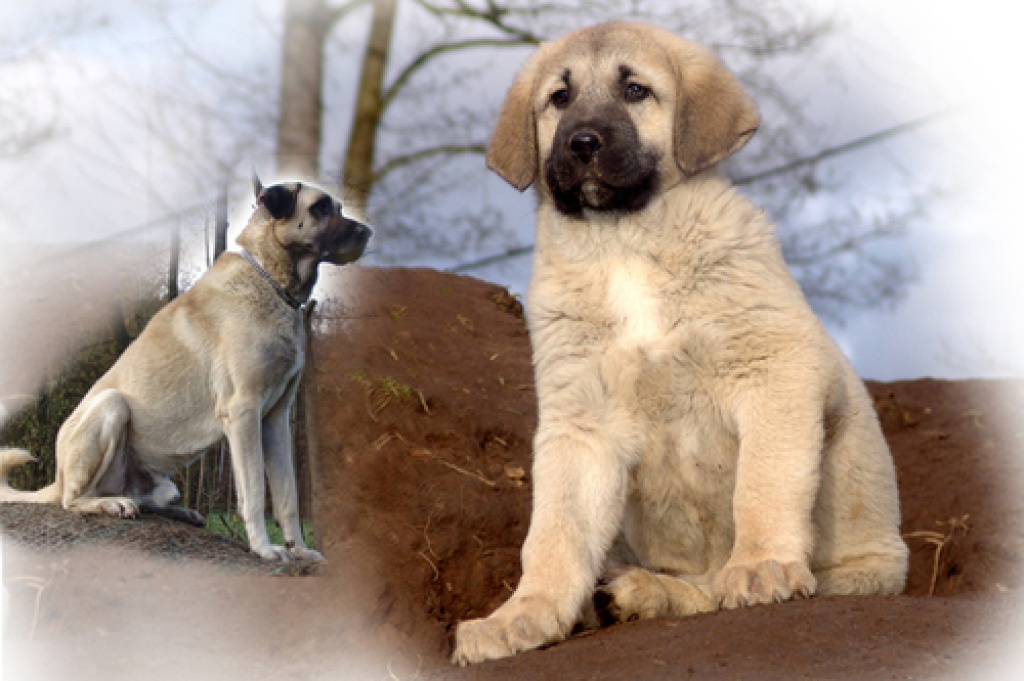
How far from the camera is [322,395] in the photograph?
529 cm

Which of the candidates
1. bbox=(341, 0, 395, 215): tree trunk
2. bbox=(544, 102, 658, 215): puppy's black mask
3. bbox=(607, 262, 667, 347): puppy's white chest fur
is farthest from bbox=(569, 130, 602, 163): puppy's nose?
bbox=(341, 0, 395, 215): tree trunk

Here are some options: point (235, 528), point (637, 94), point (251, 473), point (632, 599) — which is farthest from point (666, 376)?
point (235, 528)

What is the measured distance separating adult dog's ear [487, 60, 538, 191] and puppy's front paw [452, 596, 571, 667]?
169 cm

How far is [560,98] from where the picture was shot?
15.4ft

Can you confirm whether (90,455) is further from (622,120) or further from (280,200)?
(622,120)

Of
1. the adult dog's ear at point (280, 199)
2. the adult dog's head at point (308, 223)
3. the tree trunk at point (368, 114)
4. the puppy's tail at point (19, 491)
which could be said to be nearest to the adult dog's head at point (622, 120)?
the tree trunk at point (368, 114)

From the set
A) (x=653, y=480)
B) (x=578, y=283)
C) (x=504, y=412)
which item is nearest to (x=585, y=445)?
(x=653, y=480)

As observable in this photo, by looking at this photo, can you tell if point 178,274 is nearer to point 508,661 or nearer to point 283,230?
point 283,230

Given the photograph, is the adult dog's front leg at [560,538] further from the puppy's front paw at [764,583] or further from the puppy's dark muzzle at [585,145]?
the puppy's dark muzzle at [585,145]

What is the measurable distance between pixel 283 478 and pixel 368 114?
1432mm

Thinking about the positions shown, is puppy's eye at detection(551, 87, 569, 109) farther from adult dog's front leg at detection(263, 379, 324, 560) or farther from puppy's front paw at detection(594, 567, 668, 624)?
puppy's front paw at detection(594, 567, 668, 624)

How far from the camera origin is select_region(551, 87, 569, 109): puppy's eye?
468 centimetres

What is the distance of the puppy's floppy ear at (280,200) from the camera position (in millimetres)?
4316

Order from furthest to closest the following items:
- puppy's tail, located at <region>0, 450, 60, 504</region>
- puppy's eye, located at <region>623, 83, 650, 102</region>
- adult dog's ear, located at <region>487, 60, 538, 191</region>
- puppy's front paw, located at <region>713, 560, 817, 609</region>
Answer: adult dog's ear, located at <region>487, 60, 538, 191</region> < puppy's eye, located at <region>623, 83, 650, 102</region> < puppy's tail, located at <region>0, 450, 60, 504</region> < puppy's front paw, located at <region>713, 560, 817, 609</region>
